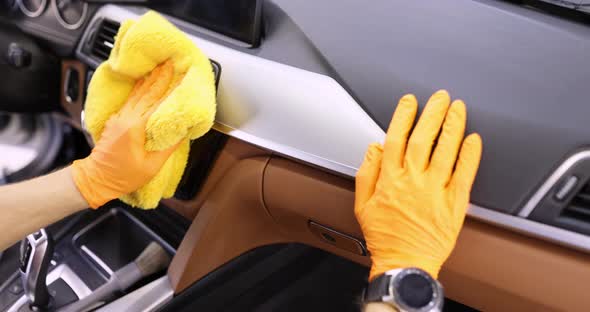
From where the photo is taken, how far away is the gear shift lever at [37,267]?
3.21ft

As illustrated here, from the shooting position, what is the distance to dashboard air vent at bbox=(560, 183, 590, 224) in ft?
2.14

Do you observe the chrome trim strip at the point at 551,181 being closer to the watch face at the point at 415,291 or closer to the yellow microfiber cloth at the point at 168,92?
the watch face at the point at 415,291

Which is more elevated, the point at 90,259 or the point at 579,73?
the point at 579,73

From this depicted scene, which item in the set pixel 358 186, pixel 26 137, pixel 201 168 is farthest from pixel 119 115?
pixel 26 137

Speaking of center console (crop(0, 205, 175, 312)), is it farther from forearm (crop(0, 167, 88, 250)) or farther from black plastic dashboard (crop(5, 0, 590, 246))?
black plastic dashboard (crop(5, 0, 590, 246))

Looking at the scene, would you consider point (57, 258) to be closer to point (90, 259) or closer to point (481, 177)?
point (90, 259)

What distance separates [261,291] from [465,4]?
73 centimetres

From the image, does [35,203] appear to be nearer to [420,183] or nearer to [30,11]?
[420,183]

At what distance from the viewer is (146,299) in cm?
99

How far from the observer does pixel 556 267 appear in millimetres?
686

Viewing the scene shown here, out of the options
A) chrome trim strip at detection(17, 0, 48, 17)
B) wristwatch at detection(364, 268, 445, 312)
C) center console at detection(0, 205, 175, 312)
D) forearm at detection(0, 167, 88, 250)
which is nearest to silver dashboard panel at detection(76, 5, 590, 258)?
wristwatch at detection(364, 268, 445, 312)

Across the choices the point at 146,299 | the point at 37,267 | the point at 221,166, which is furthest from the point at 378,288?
the point at 37,267

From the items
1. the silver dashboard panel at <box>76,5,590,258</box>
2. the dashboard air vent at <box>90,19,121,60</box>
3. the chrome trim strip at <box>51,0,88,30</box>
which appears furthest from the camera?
the chrome trim strip at <box>51,0,88,30</box>

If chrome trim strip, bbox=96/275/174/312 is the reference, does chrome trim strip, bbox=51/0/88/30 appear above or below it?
above
